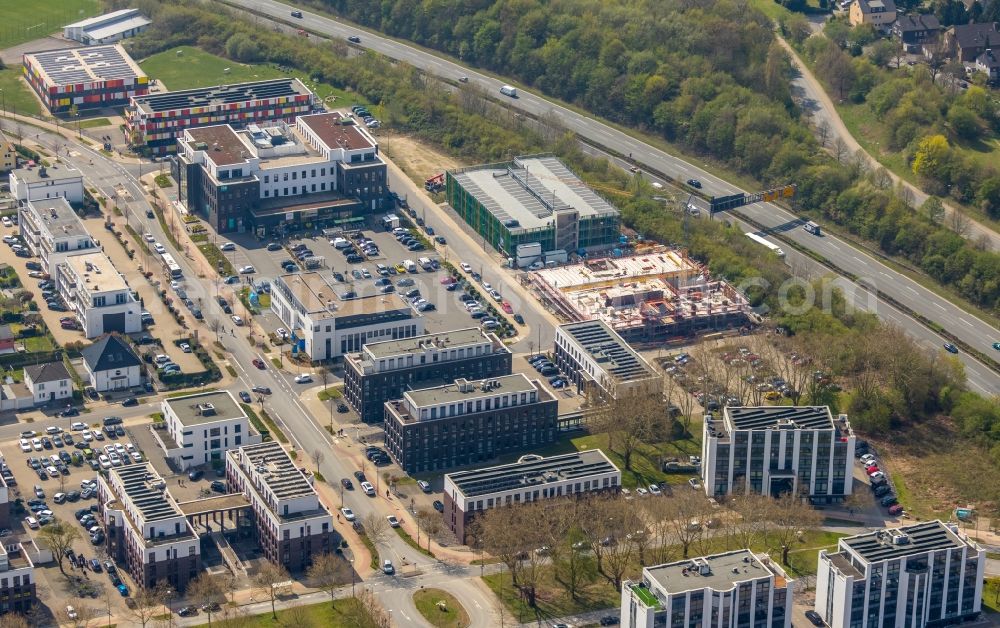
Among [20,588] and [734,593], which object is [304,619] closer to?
[20,588]

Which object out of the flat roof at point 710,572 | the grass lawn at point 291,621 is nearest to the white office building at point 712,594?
the flat roof at point 710,572

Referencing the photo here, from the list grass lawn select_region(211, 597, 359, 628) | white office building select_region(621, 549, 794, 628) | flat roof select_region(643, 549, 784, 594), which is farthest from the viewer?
grass lawn select_region(211, 597, 359, 628)

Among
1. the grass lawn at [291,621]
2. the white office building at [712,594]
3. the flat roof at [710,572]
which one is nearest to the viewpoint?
the white office building at [712,594]

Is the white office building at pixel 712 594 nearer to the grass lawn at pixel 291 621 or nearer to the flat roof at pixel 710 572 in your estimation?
the flat roof at pixel 710 572

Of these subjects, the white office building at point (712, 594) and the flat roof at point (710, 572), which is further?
the flat roof at point (710, 572)

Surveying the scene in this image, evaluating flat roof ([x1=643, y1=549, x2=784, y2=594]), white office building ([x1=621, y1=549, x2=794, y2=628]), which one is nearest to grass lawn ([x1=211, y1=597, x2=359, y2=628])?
white office building ([x1=621, y1=549, x2=794, y2=628])

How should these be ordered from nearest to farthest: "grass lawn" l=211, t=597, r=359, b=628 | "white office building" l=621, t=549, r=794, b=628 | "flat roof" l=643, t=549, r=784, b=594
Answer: "white office building" l=621, t=549, r=794, b=628, "flat roof" l=643, t=549, r=784, b=594, "grass lawn" l=211, t=597, r=359, b=628

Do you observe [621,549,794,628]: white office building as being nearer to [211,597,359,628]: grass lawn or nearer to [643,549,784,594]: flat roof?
[643,549,784,594]: flat roof

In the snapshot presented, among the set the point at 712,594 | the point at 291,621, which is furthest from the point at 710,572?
the point at 291,621
